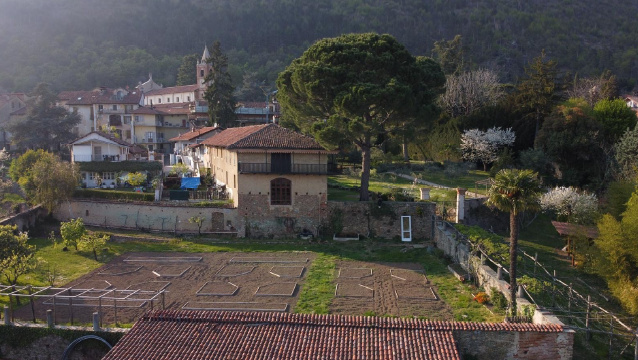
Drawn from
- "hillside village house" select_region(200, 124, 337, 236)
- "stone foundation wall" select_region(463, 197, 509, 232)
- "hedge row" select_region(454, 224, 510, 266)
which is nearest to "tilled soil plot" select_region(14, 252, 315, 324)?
"hillside village house" select_region(200, 124, 337, 236)

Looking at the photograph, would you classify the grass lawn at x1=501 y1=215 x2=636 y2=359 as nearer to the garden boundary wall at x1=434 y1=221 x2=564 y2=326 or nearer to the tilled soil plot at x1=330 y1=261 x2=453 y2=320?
the garden boundary wall at x1=434 y1=221 x2=564 y2=326

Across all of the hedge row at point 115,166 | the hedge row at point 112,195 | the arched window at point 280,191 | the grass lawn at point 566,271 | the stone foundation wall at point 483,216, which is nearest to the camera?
the grass lawn at point 566,271

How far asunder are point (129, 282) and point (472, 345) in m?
15.7

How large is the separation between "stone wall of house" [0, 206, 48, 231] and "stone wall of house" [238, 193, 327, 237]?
14053 millimetres

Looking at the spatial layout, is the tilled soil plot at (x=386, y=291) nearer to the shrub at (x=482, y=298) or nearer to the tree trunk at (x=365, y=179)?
the shrub at (x=482, y=298)

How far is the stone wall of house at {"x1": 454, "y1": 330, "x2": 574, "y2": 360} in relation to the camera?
50.3 ft

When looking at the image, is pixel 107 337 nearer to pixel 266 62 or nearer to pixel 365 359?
pixel 365 359

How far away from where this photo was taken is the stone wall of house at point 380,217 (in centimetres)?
3195

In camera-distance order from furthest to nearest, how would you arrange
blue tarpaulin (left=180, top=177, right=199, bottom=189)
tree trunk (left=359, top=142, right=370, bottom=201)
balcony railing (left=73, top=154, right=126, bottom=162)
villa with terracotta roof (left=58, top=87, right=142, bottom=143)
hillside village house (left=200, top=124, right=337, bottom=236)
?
villa with terracotta roof (left=58, top=87, right=142, bottom=143) → balcony railing (left=73, top=154, right=126, bottom=162) → blue tarpaulin (left=180, top=177, right=199, bottom=189) → tree trunk (left=359, top=142, right=370, bottom=201) → hillside village house (left=200, top=124, right=337, bottom=236)

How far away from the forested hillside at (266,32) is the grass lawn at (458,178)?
50676 millimetres

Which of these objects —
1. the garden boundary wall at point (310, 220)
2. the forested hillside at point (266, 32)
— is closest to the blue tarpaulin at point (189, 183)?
the garden boundary wall at point (310, 220)

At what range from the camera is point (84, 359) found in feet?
56.5

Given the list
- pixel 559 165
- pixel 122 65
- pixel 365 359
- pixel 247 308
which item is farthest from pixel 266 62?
pixel 365 359

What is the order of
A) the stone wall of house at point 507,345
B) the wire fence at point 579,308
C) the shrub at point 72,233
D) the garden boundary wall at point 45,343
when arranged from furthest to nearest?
the shrub at point 72,233, the wire fence at point 579,308, the garden boundary wall at point 45,343, the stone wall of house at point 507,345
